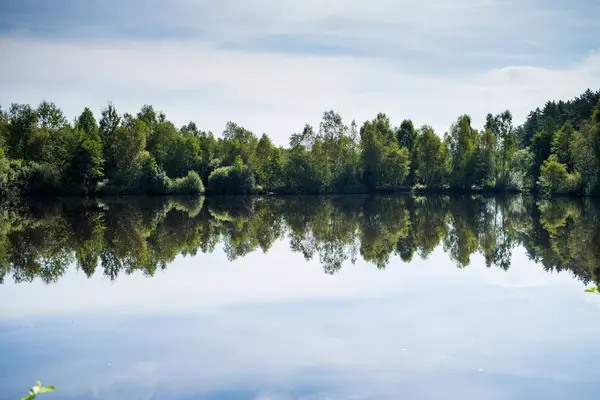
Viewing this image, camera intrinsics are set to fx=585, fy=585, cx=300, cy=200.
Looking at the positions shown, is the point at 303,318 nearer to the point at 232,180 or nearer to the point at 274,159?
the point at 232,180

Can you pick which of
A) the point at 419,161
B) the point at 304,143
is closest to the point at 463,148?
the point at 419,161

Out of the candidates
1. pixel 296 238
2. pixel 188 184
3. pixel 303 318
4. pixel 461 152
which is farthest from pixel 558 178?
pixel 303 318

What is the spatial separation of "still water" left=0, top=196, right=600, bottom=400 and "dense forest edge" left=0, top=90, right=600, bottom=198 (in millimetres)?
46735

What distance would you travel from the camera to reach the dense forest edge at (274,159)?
2815 inches

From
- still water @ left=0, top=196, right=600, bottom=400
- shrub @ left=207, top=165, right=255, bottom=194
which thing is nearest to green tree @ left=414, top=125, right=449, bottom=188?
shrub @ left=207, top=165, right=255, bottom=194

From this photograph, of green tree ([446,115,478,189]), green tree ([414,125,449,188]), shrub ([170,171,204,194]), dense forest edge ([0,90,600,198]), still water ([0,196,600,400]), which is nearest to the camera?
still water ([0,196,600,400])

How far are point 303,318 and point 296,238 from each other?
633 inches

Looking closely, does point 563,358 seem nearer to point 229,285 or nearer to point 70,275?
point 229,285

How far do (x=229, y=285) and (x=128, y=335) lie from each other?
5549 mm

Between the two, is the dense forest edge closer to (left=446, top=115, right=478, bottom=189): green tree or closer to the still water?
(left=446, top=115, right=478, bottom=189): green tree

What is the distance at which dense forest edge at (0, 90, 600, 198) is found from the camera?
71.5 m

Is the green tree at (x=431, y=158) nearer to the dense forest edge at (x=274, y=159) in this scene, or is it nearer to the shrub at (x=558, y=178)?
the dense forest edge at (x=274, y=159)

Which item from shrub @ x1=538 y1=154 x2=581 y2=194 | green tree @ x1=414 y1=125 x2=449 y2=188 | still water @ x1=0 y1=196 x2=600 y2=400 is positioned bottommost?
still water @ x1=0 y1=196 x2=600 y2=400

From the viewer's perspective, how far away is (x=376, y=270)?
19.3 meters
